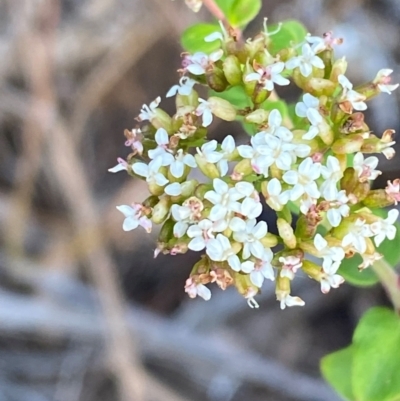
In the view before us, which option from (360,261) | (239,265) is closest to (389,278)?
(360,261)

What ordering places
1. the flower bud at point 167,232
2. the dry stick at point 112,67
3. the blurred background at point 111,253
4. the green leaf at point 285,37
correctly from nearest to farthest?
the flower bud at point 167,232 → the green leaf at point 285,37 → the blurred background at point 111,253 → the dry stick at point 112,67

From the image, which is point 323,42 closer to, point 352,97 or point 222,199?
point 352,97

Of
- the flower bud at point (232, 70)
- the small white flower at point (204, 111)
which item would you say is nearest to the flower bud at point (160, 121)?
the small white flower at point (204, 111)

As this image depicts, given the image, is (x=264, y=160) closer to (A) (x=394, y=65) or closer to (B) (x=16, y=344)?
(A) (x=394, y=65)

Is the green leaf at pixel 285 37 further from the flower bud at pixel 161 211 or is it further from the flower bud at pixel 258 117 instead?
the flower bud at pixel 161 211

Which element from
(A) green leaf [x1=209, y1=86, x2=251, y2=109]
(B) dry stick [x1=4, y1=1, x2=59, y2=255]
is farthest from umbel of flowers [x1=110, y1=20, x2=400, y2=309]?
(B) dry stick [x1=4, y1=1, x2=59, y2=255]

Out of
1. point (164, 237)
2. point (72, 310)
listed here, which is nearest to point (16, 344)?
point (72, 310)
